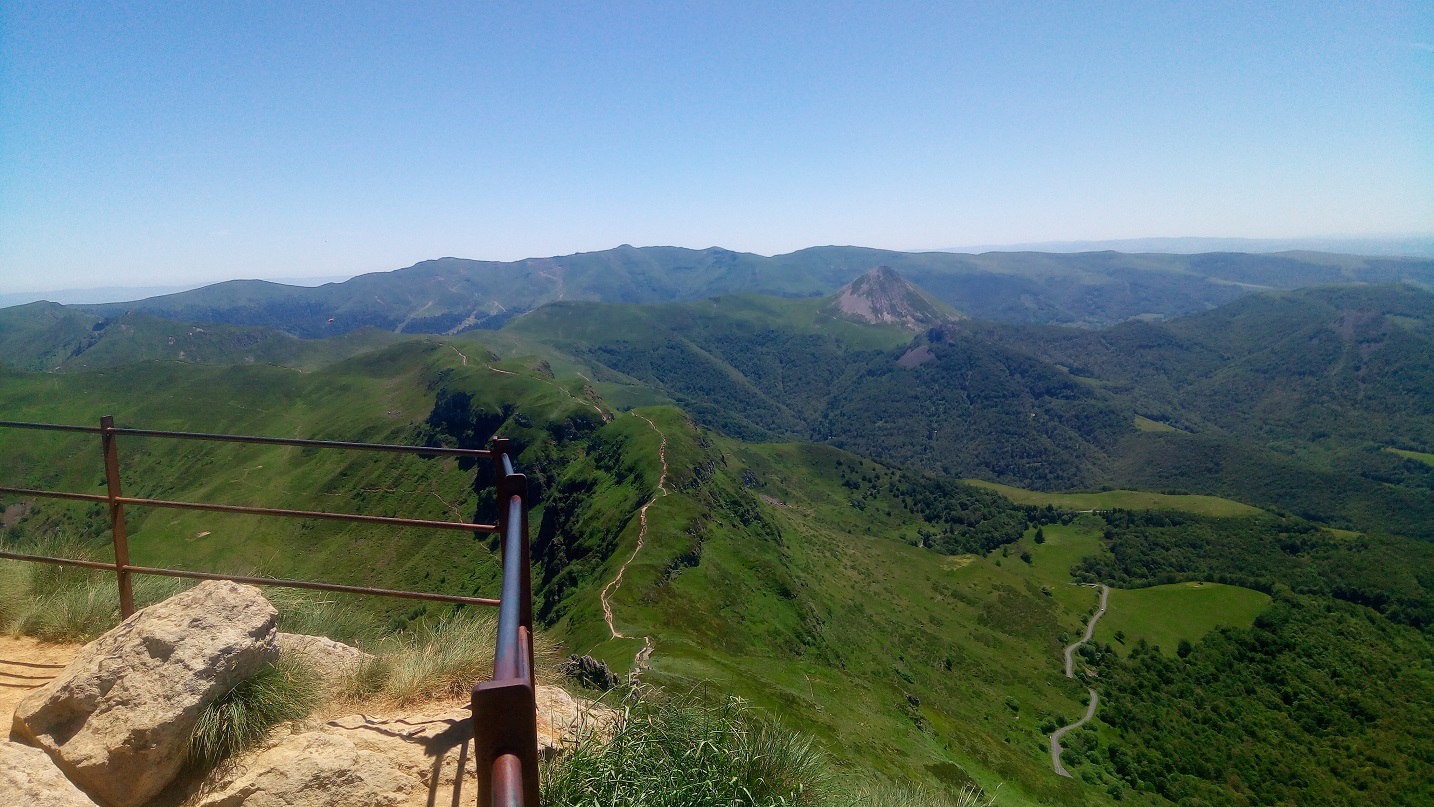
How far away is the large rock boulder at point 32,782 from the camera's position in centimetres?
420

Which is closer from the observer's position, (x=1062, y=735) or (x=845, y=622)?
(x=1062, y=735)

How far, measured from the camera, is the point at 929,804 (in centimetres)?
788

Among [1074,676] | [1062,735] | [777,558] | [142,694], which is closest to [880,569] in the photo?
[777,558]

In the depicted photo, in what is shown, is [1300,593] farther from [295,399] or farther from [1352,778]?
[295,399]

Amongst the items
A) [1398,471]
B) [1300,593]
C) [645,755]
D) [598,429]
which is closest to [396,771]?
[645,755]

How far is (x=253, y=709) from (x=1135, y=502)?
184 meters

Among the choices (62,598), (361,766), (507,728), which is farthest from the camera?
(62,598)

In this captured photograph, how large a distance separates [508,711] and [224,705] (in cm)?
468

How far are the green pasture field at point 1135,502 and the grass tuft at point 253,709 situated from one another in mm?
171761

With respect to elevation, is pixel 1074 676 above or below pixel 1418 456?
below

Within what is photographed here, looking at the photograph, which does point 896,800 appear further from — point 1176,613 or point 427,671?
point 1176,613

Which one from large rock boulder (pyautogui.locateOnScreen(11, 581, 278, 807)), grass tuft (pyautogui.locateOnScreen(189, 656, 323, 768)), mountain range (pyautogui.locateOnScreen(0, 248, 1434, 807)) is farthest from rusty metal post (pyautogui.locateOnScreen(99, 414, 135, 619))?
mountain range (pyautogui.locateOnScreen(0, 248, 1434, 807))

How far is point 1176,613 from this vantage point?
10350 cm

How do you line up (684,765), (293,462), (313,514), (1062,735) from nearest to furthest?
(684,765)
(313,514)
(1062,735)
(293,462)
